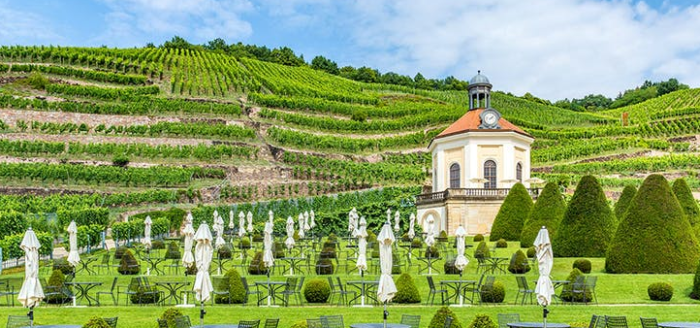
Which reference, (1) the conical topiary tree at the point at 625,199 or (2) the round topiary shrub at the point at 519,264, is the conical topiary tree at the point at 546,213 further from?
(2) the round topiary shrub at the point at 519,264

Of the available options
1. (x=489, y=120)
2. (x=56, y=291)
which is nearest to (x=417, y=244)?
(x=489, y=120)

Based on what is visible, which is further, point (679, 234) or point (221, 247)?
point (221, 247)

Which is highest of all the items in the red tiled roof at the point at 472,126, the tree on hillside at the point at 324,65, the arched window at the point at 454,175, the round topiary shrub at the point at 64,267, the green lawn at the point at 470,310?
the tree on hillside at the point at 324,65

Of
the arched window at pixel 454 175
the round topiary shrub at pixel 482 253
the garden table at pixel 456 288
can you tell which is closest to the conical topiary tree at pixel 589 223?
the round topiary shrub at pixel 482 253

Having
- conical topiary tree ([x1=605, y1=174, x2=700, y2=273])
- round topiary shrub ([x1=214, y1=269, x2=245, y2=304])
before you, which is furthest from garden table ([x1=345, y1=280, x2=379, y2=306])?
conical topiary tree ([x1=605, y1=174, x2=700, y2=273])

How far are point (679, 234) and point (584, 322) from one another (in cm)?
805

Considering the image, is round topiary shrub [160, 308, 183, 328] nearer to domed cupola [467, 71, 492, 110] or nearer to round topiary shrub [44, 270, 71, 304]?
round topiary shrub [44, 270, 71, 304]

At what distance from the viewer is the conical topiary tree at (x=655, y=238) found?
23062 mm

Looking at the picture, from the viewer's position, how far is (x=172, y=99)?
72.5 m

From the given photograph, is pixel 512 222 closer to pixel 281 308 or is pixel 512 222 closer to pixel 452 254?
pixel 452 254

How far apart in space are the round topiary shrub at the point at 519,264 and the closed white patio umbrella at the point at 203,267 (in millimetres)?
12219

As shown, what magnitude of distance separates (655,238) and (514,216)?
12.5 metres

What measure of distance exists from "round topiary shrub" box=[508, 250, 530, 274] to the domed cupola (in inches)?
967

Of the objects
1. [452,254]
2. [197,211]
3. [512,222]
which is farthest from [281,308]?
[197,211]
